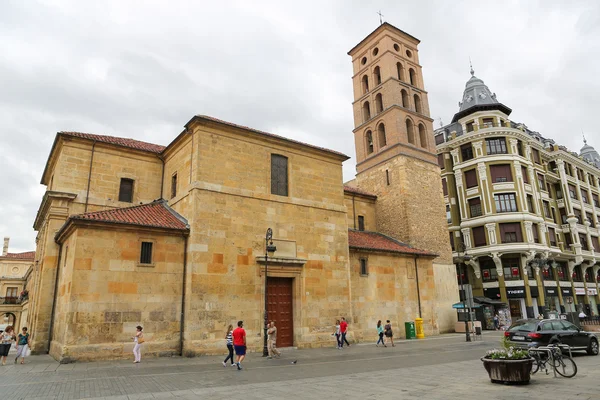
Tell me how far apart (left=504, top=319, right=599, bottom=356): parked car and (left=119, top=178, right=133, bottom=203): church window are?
1921cm

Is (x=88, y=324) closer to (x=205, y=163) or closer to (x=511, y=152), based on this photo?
(x=205, y=163)

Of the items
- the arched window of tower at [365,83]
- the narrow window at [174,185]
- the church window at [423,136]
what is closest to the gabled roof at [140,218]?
the narrow window at [174,185]

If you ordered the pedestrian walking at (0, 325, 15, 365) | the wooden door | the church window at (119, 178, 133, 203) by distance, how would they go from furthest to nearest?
the church window at (119, 178, 133, 203), the wooden door, the pedestrian walking at (0, 325, 15, 365)

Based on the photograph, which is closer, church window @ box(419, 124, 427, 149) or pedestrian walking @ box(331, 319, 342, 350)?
pedestrian walking @ box(331, 319, 342, 350)

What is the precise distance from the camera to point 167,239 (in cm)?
1688

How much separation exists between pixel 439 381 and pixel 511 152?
36.8 meters

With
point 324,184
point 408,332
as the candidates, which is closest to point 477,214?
point 408,332

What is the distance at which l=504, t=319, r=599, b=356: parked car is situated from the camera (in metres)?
14.5

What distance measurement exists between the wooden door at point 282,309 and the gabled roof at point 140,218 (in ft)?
16.8

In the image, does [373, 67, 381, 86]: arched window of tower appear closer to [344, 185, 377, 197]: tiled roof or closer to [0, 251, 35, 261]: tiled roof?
[344, 185, 377, 197]: tiled roof

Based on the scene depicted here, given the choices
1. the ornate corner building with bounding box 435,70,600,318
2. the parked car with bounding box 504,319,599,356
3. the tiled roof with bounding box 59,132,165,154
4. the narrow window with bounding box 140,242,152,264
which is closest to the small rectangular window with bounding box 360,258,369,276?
the parked car with bounding box 504,319,599,356

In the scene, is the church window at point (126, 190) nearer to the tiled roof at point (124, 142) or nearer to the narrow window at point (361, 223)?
the tiled roof at point (124, 142)

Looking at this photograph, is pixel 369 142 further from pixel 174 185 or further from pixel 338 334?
pixel 338 334

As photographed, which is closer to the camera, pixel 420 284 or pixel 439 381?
pixel 439 381
